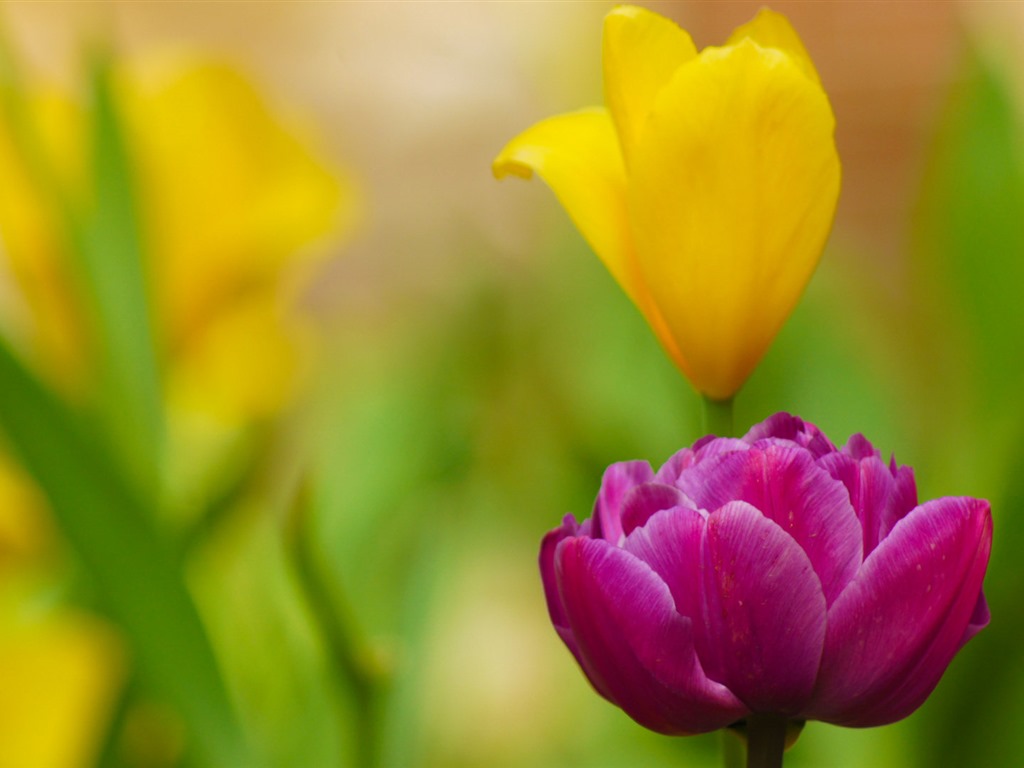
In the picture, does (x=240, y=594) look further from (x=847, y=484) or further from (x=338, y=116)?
(x=338, y=116)

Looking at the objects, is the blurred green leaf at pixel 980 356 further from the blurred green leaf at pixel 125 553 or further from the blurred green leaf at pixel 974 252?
the blurred green leaf at pixel 125 553

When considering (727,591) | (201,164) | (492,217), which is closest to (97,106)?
(201,164)

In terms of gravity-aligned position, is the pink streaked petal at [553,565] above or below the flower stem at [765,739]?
above

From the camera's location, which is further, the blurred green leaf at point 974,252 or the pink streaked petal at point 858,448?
the blurred green leaf at point 974,252

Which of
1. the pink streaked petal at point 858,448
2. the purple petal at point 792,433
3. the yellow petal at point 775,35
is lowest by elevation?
the pink streaked petal at point 858,448

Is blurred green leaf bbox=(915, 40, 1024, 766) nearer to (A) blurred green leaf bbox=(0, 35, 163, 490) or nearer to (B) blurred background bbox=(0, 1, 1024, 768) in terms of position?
(B) blurred background bbox=(0, 1, 1024, 768)

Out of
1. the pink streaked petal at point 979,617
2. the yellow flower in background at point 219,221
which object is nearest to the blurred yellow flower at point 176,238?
the yellow flower in background at point 219,221

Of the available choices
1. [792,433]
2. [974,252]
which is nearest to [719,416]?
[792,433]

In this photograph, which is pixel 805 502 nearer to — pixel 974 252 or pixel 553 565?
pixel 553 565
